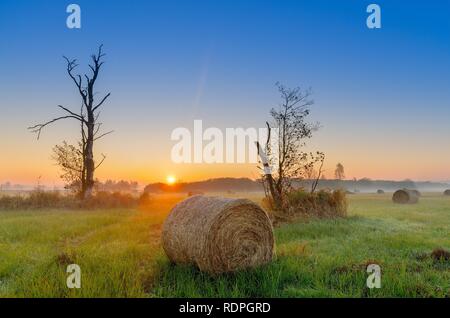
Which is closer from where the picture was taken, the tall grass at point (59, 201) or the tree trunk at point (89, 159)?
the tall grass at point (59, 201)

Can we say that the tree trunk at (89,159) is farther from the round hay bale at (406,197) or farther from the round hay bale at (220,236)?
Answer: the round hay bale at (406,197)

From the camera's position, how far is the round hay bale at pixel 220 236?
7.62m

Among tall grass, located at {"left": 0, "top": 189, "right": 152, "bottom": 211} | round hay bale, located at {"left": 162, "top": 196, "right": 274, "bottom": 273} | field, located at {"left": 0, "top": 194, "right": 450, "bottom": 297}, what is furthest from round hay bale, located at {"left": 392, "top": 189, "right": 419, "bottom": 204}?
round hay bale, located at {"left": 162, "top": 196, "right": 274, "bottom": 273}

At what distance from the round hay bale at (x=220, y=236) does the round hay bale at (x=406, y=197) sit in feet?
112

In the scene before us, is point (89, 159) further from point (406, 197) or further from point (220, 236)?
point (406, 197)

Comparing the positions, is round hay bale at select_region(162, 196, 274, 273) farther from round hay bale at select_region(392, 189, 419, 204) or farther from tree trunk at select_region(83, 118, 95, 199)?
round hay bale at select_region(392, 189, 419, 204)

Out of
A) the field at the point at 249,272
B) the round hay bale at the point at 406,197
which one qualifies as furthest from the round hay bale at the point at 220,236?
the round hay bale at the point at 406,197

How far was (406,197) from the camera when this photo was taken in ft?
126

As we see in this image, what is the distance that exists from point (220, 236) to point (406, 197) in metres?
35.6

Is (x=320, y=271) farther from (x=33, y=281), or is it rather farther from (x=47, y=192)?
(x=47, y=192)

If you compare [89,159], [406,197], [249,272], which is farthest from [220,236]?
[406,197]

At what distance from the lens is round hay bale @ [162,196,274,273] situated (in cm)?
762
